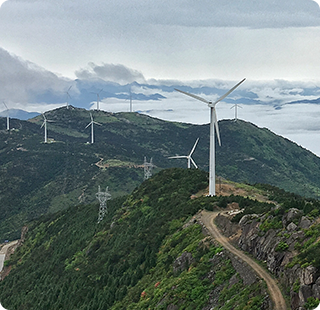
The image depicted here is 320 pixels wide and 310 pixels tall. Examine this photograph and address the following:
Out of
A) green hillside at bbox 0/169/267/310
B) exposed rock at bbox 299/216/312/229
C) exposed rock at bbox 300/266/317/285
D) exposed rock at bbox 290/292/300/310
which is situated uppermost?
exposed rock at bbox 299/216/312/229

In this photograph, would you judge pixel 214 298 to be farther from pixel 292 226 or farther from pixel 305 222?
pixel 305 222

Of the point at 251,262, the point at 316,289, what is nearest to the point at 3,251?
the point at 251,262

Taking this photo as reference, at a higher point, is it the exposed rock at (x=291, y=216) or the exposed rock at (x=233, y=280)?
the exposed rock at (x=291, y=216)

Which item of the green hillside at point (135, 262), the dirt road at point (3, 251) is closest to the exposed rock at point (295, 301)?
the green hillside at point (135, 262)

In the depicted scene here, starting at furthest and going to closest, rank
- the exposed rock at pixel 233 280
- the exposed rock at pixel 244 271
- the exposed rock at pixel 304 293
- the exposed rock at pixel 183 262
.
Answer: the exposed rock at pixel 183 262
the exposed rock at pixel 233 280
the exposed rock at pixel 244 271
the exposed rock at pixel 304 293

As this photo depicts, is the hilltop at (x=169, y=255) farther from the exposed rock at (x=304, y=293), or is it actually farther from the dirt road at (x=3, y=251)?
the dirt road at (x=3, y=251)

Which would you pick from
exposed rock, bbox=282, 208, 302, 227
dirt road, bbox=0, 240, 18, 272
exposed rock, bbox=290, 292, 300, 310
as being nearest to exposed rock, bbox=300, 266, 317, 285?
exposed rock, bbox=290, 292, 300, 310

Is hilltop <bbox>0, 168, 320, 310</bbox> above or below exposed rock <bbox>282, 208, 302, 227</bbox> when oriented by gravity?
below

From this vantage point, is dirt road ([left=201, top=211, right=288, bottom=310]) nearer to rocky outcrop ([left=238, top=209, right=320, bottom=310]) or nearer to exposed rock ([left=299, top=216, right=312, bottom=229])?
rocky outcrop ([left=238, top=209, right=320, bottom=310])
